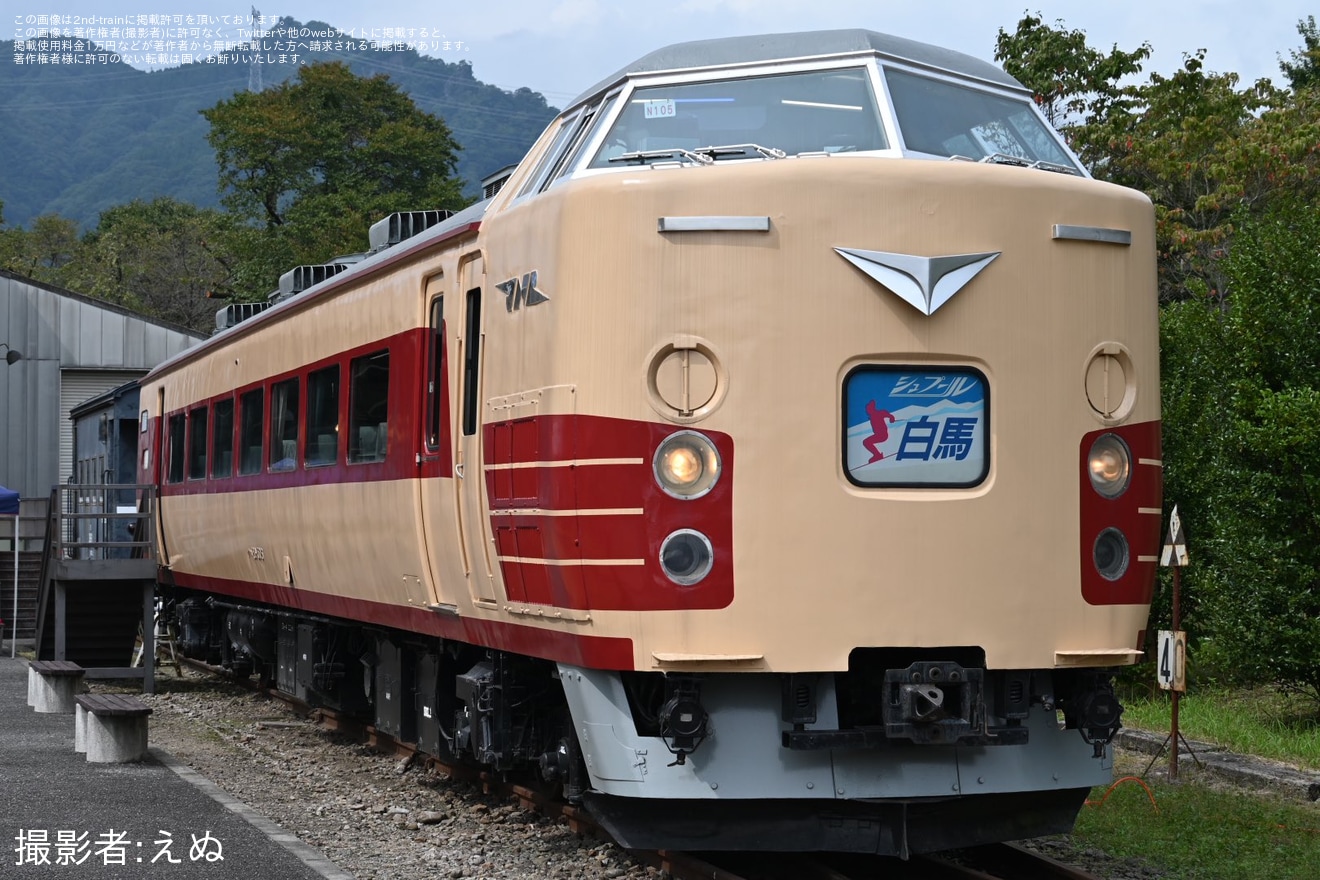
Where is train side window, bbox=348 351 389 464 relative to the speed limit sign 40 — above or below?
above

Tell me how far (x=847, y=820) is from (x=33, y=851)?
12.8 feet

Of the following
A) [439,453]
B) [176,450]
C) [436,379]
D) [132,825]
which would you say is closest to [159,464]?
[176,450]

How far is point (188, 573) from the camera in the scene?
1620cm

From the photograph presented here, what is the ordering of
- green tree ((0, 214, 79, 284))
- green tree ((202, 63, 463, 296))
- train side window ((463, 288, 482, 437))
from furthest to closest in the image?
green tree ((0, 214, 79, 284)) → green tree ((202, 63, 463, 296)) → train side window ((463, 288, 482, 437))

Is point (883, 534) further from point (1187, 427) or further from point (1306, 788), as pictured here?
point (1187, 427)

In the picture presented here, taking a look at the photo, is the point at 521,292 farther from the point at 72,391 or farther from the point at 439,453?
the point at 72,391

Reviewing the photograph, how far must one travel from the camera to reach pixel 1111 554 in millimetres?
6746

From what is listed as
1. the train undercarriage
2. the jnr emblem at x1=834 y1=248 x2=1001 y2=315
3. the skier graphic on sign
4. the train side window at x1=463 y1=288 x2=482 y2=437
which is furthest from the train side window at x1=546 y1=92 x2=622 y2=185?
the train undercarriage

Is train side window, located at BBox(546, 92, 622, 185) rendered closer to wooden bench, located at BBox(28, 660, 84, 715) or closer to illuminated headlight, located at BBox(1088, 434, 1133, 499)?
illuminated headlight, located at BBox(1088, 434, 1133, 499)

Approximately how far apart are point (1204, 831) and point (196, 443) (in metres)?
10.2

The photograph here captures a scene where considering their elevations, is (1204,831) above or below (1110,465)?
below

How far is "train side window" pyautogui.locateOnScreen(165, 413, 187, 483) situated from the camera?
16578mm

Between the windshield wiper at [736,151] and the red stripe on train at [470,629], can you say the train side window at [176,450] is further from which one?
the windshield wiper at [736,151]

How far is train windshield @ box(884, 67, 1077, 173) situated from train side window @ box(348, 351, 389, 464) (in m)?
3.36
